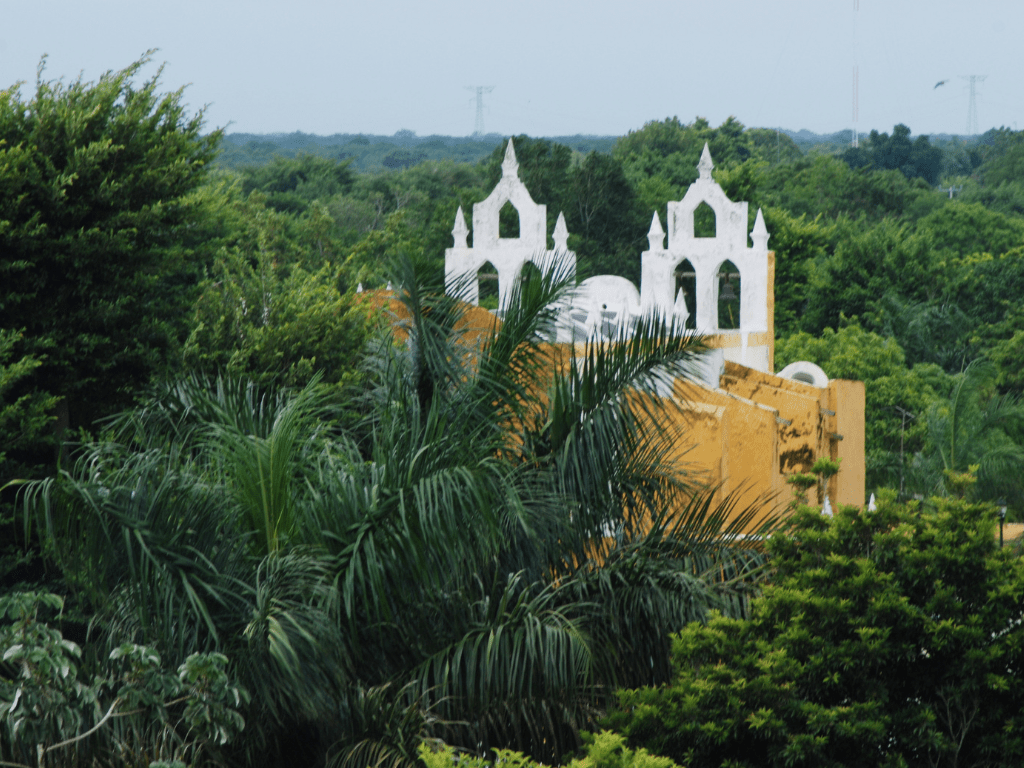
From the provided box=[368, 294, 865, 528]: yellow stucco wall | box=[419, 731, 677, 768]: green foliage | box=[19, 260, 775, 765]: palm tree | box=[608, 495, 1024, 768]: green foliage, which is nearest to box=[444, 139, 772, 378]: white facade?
box=[368, 294, 865, 528]: yellow stucco wall

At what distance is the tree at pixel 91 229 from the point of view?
30.3 feet

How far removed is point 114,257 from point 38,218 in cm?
67

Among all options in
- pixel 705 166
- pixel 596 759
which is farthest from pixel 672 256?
pixel 596 759

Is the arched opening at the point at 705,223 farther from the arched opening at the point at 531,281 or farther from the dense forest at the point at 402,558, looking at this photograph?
the arched opening at the point at 531,281

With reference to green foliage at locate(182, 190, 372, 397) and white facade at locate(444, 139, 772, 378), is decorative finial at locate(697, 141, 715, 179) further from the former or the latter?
green foliage at locate(182, 190, 372, 397)

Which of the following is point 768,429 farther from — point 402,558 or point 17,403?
point 17,403

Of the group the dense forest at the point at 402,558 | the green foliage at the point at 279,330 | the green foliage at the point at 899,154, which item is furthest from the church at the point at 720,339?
the green foliage at the point at 899,154

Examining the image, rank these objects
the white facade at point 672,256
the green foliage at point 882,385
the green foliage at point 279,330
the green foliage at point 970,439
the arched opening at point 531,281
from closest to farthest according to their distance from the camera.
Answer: the arched opening at point 531,281 < the green foliage at point 279,330 < the white facade at point 672,256 < the green foliage at point 970,439 < the green foliage at point 882,385

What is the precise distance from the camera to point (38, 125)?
948cm

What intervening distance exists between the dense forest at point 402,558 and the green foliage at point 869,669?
17mm

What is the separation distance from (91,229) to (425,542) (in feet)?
15.4

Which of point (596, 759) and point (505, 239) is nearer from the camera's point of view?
point (596, 759)

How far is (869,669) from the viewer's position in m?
6.20

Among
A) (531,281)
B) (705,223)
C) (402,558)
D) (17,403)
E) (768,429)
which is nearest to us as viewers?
(402,558)
